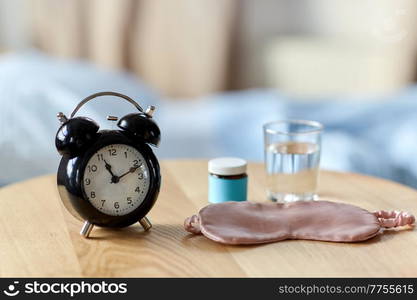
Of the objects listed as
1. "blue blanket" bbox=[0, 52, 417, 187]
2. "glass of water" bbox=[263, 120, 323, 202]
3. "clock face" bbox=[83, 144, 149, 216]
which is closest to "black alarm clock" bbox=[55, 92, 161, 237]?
"clock face" bbox=[83, 144, 149, 216]

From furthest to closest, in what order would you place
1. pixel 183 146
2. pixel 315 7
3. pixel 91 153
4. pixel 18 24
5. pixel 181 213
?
pixel 315 7
pixel 18 24
pixel 183 146
pixel 181 213
pixel 91 153

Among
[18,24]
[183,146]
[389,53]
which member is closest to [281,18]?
[389,53]

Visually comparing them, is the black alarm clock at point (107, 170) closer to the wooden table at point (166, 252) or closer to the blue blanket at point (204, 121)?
the wooden table at point (166, 252)

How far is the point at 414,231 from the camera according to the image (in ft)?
3.09

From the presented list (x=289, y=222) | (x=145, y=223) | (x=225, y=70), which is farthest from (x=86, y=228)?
(x=225, y=70)

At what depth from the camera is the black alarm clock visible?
2.87ft

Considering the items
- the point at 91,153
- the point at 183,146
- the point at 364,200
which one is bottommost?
the point at 183,146


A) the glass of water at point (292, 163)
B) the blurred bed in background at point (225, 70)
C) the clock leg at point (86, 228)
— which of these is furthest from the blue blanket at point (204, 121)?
the clock leg at point (86, 228)

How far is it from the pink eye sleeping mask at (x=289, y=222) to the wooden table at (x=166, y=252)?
0.01 m

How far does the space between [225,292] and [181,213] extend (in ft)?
0.90

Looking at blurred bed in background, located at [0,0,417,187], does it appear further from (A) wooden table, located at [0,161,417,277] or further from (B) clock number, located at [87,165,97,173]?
(B) clock number, located at [87,165,97,173]

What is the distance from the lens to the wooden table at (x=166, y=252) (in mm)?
810

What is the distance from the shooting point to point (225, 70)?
2.98 metres

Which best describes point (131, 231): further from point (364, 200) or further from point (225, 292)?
point (364, 200)
